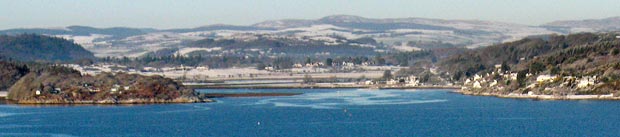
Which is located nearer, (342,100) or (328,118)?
(328,118)

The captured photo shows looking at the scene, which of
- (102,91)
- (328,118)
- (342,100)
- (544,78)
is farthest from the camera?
(544,78)

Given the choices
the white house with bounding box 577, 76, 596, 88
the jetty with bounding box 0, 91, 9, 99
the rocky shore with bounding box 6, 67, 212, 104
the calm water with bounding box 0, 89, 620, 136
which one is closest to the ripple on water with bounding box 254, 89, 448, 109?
the calm water with bounding box 0, 89, 620, 136

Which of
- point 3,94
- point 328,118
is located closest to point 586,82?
point 328,118

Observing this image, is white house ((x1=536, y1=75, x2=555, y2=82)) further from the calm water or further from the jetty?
the jetty

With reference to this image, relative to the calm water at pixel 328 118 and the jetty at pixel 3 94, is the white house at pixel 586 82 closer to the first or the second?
the calm water at pixel 328 118

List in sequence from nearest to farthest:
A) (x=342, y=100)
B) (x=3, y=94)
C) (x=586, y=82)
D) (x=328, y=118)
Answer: (x=328, y=118)
(x=586, y=82)
(x=342, y=100)
(x=3, y=94)

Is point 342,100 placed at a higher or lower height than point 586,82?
lower

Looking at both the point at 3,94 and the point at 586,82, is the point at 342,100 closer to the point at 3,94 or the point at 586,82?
the point at 586,82

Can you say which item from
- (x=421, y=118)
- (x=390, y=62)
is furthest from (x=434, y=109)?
(x=390, y=62)

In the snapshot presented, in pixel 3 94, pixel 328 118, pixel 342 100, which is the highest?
pixel 328 118

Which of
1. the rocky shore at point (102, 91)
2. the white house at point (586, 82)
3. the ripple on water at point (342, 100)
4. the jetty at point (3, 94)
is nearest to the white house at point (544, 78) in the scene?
the white house at point (586, 82)
